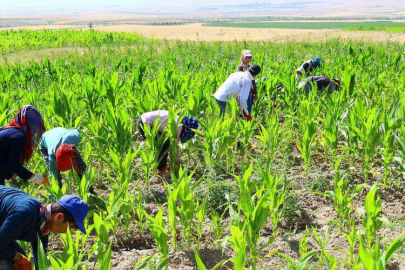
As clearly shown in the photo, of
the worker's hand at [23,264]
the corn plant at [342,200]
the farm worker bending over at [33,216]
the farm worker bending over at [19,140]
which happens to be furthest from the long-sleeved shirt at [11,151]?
the corn plant at [342,200]

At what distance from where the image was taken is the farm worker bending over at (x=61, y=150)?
3.12m

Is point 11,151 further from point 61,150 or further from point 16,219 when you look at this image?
point 16,219

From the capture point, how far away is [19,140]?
118 inches

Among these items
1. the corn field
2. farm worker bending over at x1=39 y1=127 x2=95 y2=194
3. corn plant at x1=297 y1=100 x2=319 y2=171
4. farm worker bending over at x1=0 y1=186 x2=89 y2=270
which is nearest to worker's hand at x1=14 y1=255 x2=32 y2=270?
farm worker bending over at x1=0 y1=186 x2=89 y2=270

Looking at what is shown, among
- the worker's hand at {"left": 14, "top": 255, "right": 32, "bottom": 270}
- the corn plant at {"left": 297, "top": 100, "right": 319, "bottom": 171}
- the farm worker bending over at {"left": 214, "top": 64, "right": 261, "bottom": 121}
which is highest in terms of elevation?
the farm worker bending over at {"left": 214, "top": 64, "right": 261, "bottom": 121}

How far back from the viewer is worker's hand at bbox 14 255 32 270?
2382mm

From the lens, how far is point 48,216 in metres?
2.24

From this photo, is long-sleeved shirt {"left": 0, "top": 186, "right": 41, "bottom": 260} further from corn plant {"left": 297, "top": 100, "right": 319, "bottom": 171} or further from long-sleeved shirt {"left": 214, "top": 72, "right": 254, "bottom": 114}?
long-sleeved shirt {"left": 214, "top": 72, "right": 254, "bottom": 114}

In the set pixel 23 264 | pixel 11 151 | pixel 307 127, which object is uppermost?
pixel 11 151

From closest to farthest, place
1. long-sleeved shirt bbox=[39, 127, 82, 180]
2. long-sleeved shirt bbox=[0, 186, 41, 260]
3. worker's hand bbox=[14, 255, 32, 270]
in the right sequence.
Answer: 1. long-sleeved shirt bbox=[0, 186, 41, 260]
2. worker's hand bbox=[14, 255, 32, 270]
3. long-sleeved shirt bbox=[39, 127, 82, 180]

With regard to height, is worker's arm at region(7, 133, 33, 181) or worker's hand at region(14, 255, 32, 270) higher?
worker's arm at region(7, 133, 33, 181)

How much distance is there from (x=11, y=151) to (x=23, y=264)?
93 centimetres

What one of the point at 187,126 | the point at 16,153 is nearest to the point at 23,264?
the point at 16,153

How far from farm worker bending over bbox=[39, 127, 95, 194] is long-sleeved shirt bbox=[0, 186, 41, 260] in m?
0.80
